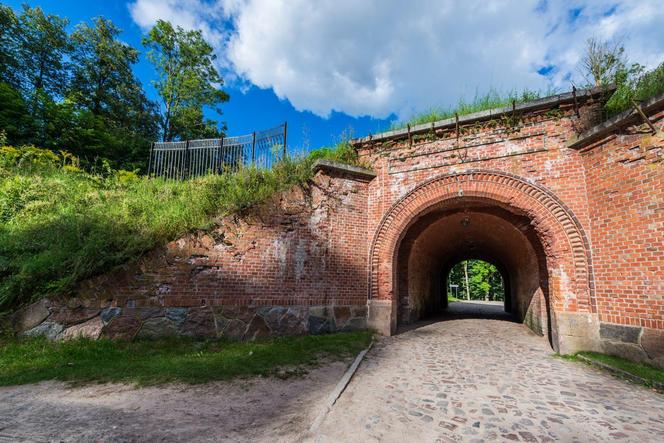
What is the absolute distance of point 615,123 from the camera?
5.89 metres

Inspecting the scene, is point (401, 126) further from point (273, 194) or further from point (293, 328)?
point (293, 328)

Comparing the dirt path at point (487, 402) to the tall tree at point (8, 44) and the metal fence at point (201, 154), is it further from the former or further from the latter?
the tall tree at point (8, 44)

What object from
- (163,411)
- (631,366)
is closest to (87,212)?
(163,411)

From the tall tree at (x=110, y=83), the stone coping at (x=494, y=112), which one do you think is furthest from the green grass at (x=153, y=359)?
the tall tree at (x=110, y=83)

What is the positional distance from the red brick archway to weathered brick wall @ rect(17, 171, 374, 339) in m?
0.67

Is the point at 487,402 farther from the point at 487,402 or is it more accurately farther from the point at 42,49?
the point at 42,49

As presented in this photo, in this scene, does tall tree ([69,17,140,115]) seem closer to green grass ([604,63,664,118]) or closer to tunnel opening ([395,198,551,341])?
tunnel opening ([395,198,551,341])

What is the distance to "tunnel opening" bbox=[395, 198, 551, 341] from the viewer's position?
325 inches

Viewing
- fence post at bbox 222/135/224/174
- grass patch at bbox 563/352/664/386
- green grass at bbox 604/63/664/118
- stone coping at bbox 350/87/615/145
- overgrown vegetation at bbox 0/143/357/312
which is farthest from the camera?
fence post at bbox 222/135/224/174

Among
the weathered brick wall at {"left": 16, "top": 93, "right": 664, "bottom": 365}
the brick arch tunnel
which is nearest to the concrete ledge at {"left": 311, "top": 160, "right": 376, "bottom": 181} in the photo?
the weathered brick wall at {"left": 16, "top": 93, "right": 664, "bottom": 365}

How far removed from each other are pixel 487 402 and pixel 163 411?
4.19 m

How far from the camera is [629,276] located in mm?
5605

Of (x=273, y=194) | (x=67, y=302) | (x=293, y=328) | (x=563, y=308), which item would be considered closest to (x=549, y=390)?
(x=563, y=308)

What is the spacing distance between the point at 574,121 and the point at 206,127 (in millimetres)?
19202
